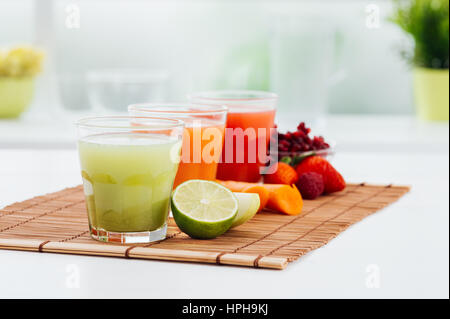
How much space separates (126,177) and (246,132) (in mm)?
476

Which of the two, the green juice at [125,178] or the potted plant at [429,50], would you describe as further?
the potted plant at [429,50]

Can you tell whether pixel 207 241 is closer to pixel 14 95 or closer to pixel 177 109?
pixel 177 109

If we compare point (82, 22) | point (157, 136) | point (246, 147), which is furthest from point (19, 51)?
point (157, 136)

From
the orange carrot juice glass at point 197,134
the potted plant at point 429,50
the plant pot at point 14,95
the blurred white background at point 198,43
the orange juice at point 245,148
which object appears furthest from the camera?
the blurred white background at point 198,43

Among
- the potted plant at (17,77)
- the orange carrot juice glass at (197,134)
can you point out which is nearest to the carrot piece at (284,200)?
the orange carrot juice glass at (197,134)

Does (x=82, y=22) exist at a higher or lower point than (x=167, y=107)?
higher

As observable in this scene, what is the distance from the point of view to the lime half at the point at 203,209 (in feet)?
3.73

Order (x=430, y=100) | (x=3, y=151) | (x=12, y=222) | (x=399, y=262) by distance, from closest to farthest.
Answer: (x=399, y=262)
(x=12, y=222)
(x=3, y=151)
(x=430, y=100)

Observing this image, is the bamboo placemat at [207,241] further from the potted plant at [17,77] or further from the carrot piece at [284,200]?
the potted plant at [17,77]

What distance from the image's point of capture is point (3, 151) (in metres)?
2.32

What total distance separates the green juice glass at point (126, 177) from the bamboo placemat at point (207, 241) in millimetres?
32

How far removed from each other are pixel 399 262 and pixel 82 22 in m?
2.18

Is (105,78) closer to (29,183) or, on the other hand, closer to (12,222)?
(29,183)

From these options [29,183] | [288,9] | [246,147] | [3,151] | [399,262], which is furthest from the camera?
[288,9]
